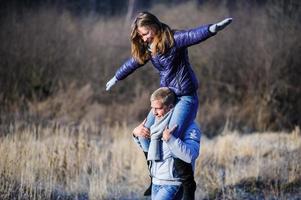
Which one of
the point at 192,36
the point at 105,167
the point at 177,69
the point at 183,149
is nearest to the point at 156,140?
the point at 183,149

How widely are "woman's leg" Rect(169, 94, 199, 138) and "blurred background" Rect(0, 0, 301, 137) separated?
10.1m

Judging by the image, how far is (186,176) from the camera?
16.8 feet

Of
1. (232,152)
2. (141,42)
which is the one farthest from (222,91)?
(141,42)

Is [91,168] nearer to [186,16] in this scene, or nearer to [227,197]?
[227,197]

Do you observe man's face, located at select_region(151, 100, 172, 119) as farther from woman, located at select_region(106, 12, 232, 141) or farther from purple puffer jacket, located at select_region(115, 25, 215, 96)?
purple puffer jacket, located at select_region(115, 25, 215, 96)

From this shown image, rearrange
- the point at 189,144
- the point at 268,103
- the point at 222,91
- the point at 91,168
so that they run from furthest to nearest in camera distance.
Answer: the point at 222,91
the point at 268,103
the point at 91,168
the point at 189,144

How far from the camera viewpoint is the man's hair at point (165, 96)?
514cm

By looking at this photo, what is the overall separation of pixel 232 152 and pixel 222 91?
7.32 metres

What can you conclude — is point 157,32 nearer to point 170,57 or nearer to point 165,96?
point 170,57

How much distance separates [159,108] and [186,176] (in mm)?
597

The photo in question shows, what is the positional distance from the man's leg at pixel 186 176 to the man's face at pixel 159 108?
0.40 m

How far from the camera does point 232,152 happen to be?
10.8 m

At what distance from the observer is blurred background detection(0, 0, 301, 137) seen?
1644 centimetres

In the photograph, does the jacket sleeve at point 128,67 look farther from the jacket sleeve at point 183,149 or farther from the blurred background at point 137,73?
the blurred background at point 137,73
